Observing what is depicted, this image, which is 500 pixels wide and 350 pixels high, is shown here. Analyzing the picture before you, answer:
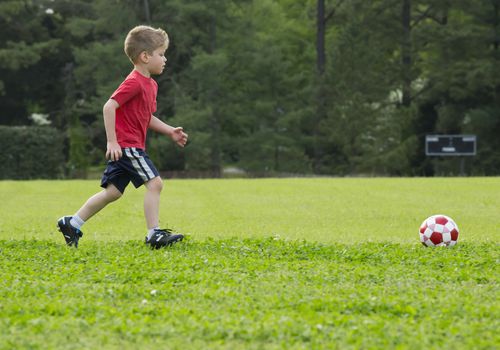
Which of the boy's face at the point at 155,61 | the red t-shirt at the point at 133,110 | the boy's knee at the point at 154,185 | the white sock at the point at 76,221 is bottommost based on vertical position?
the white sock at the point at 76,221

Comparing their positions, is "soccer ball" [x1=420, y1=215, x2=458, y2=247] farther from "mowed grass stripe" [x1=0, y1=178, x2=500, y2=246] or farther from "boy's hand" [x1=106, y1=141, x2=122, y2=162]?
"boy's hand" [x1=106, y1=141, x2=122, y2=162]

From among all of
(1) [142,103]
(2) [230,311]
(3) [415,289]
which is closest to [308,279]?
(3) [415,289]

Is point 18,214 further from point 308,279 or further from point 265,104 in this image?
point 265,104

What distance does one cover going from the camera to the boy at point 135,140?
6.91 metres

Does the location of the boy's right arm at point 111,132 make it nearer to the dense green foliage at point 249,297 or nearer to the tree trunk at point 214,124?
the dense green foliage at point 249,297

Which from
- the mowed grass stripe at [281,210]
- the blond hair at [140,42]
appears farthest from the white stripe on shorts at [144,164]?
the mowed grass stripe at [281,210]

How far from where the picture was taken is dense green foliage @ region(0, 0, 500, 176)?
36000mm

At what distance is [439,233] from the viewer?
7293 mm

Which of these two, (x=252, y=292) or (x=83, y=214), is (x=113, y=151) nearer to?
(x=83, y=214)

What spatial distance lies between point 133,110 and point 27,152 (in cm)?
2311

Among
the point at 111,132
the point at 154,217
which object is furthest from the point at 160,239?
the point at 111,132

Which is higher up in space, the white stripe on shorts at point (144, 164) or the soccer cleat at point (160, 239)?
the white stripe on shorts at point (144, 164)

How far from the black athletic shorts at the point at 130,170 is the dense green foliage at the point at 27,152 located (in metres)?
22.7

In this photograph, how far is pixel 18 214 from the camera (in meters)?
12.3
